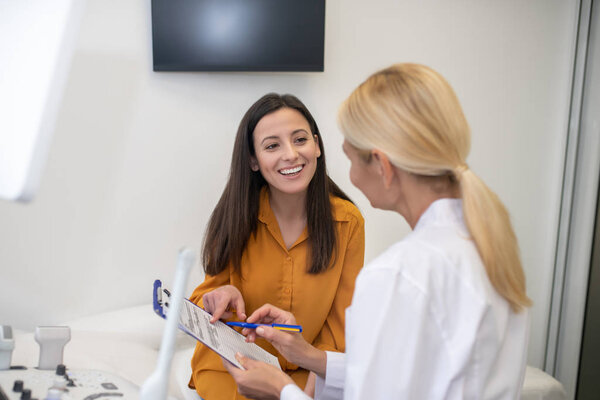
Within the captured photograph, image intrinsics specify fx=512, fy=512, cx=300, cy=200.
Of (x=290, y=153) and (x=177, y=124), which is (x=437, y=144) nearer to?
(x=290, y=153)

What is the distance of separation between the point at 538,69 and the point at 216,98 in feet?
5.13

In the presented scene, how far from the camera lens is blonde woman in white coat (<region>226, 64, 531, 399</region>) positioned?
835mm

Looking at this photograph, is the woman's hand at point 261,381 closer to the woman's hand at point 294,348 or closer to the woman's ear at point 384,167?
the woman's hand at point 294,348

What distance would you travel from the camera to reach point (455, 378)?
0.84 metres

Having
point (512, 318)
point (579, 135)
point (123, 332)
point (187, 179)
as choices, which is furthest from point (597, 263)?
point (123, 332)

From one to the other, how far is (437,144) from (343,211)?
0.77 metres

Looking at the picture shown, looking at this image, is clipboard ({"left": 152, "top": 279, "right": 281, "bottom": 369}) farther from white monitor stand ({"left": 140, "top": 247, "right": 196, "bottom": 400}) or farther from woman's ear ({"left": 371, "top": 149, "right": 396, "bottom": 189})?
woman's ear ({"left": 371, "top": 149, "right": 396, "bottom": 189})

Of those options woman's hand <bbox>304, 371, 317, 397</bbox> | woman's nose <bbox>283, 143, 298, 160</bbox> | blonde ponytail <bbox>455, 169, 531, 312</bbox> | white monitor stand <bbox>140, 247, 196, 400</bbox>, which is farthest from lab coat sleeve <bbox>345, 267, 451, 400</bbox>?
woman's nose <bbox>283, 143, 298, 160</bbox>

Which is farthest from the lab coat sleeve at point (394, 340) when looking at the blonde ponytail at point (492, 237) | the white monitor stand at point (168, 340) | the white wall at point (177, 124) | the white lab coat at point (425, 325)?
the white wall at point (177, 124)

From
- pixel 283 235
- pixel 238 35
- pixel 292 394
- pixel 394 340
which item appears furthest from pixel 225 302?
pixel 238 35

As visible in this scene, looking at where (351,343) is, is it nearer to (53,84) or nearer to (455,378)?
(455,378)

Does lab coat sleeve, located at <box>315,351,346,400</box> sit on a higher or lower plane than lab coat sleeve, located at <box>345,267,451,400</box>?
lower

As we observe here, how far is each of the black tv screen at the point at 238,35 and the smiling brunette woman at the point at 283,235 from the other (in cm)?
39

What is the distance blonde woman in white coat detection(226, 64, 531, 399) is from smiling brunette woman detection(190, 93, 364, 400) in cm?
55
